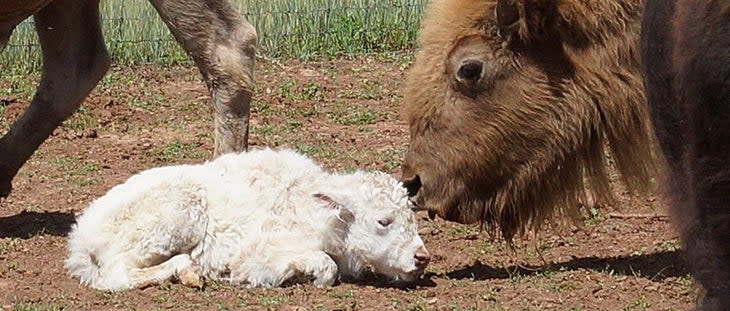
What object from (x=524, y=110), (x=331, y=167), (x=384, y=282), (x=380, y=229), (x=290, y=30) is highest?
(x=524, y=110)

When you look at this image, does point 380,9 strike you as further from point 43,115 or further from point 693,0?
point 693,0

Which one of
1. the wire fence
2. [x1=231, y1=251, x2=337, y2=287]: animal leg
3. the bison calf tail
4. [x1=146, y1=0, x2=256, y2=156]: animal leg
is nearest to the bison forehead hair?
[x1=231, y1=251, x2=337, y2=287]: animal leg

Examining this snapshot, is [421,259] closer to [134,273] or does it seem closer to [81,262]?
[134,273]

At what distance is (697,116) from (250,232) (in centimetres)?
334

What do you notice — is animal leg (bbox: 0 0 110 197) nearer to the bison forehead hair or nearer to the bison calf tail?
the bison calf tail

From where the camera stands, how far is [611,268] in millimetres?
6203

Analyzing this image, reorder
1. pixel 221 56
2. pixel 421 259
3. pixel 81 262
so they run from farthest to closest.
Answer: pixel 221 56 → pixel 81 262 → pixel 421 259

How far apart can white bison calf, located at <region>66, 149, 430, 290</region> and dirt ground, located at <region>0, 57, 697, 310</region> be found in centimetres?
10

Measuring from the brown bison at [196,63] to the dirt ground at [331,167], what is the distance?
366 mm

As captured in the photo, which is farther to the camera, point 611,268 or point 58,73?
point 58,73

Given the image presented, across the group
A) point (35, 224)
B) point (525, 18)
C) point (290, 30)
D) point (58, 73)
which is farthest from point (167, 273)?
point (290, 30)

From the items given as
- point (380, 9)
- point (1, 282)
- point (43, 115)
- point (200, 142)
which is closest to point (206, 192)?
point (1, 282)

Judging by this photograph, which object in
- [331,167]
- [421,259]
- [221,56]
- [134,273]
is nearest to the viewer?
[421,259]

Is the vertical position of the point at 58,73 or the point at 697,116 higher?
the point at 697,116
